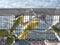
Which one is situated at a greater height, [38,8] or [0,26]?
[38,8]

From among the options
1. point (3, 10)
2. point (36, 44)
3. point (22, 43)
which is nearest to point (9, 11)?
point (3, 10)

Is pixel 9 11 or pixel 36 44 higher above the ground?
pixel 9 11

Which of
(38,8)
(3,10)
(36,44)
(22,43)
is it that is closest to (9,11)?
(3,10)

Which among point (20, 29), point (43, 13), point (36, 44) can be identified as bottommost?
point (36, 44)

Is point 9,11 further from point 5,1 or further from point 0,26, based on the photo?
point 0,26

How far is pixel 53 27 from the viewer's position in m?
1.04

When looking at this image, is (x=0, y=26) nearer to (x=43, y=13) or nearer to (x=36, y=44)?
(x=36, y=44)

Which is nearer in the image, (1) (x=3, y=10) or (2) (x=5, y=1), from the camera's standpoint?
(1) (x=3, y=10)

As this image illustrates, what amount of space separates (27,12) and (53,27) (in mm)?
257

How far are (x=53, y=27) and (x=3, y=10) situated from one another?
1.15ft

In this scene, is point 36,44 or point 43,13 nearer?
point 43,13

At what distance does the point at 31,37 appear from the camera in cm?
122

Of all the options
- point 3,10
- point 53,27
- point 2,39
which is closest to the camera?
point 3,10

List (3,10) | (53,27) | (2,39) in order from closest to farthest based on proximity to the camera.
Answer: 1. (3,10)
2. (53,27)
3. (2,39)
